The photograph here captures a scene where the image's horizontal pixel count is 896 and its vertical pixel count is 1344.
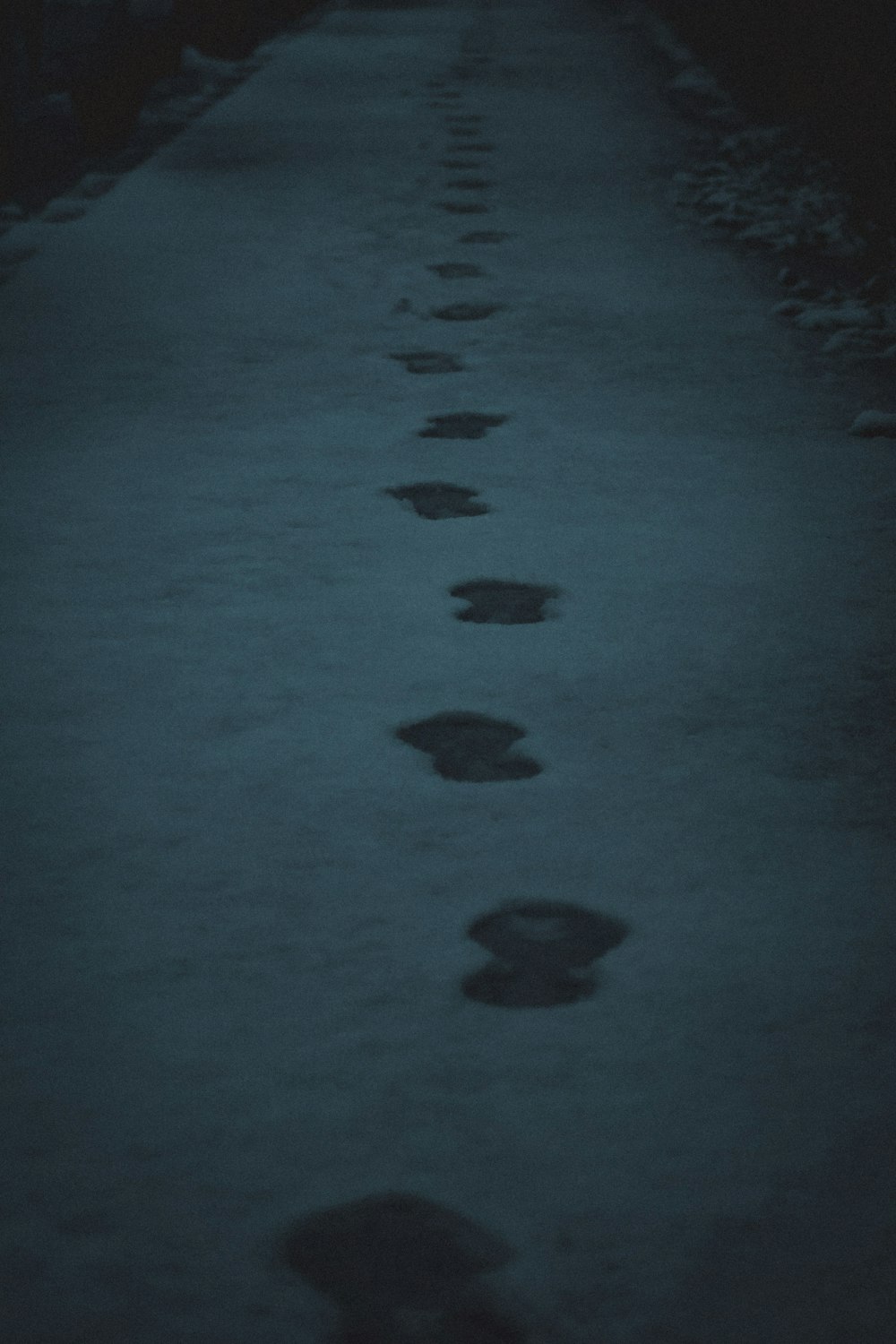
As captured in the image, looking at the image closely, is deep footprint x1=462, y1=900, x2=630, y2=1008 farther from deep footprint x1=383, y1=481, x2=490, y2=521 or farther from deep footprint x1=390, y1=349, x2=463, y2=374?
deep footprint x1=390, y1=349, x2=463, y2=374

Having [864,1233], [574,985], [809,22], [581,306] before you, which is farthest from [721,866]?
[809,22]

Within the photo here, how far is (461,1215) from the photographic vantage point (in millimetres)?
1348

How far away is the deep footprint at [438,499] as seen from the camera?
10.1 ft

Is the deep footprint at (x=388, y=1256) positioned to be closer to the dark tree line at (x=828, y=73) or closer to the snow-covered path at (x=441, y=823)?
the snow-covered path at (x=441, y=823)

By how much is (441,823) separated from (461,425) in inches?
70.3

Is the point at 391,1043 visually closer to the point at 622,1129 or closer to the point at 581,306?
the point at 622,1129

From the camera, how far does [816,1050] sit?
1.56 metres

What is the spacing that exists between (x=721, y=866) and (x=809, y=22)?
5.88 meters

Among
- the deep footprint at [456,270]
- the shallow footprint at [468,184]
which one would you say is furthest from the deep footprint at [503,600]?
the shallow footprint at [468,184]

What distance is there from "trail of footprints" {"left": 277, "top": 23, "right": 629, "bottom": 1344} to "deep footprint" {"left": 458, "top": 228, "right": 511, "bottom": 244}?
2990mm

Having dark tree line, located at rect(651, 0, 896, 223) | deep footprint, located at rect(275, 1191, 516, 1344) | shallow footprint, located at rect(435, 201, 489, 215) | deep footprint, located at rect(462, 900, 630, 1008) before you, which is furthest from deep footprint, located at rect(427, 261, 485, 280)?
deep footprint, located at rect(275, 1191, 516, 1344)

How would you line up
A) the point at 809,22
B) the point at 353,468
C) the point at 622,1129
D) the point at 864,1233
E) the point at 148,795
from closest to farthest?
the point at 864,1233 → the point at 622,1129 → the point at 148,795 → the point at 353,468 → the point at 809,22

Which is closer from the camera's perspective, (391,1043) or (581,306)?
(391,1043)

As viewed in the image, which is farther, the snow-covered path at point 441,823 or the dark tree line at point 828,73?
the dark tree line at point 828,73
